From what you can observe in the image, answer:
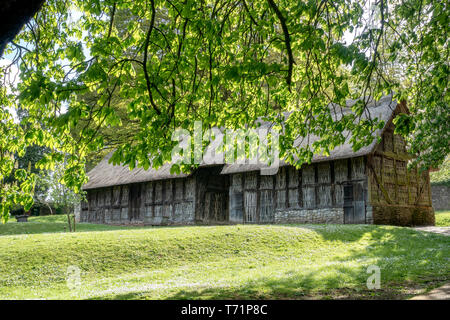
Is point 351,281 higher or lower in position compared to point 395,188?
lower

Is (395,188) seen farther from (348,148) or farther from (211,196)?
(211,196)

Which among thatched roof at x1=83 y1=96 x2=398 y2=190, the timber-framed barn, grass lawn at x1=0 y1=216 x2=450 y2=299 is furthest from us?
the timber-framed barn

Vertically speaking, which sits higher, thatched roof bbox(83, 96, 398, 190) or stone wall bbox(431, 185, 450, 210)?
thatched roof bbox(83, 96, 398, 190)

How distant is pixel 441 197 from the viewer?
39.0 m

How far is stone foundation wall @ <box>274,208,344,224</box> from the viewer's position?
19906 millimetres

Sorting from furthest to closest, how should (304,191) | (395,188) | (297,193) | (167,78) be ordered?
(297,193), (304,191), (395,188), (167,78)

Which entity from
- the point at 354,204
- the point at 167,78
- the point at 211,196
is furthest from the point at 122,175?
the point at 167,78

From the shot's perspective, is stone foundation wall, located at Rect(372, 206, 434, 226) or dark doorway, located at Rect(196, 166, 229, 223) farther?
dark doorway, located at Rect(196, 166, 229, 223)

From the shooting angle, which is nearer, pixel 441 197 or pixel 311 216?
pixel 311 216

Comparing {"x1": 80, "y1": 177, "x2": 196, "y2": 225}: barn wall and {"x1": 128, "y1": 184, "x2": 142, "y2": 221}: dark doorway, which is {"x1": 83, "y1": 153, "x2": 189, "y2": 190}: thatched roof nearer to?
{"x1": 80, "y1": 177, "x2": 196, "y2": 225}: barn wall

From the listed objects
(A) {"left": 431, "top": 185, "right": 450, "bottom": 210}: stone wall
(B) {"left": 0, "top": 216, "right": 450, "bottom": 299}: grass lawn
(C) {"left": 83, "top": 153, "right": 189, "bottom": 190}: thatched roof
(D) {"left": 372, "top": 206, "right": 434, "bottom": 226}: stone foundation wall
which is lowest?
(B) {"left": 0, "top": 216, "right": 450, "bottom": 299}: grass lawn

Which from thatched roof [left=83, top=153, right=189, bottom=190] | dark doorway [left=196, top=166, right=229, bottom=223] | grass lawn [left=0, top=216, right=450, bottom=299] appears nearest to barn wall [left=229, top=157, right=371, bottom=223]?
dark doorway [left=196, top=166, right=229, bottom=223]

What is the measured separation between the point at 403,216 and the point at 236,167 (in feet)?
31.2
